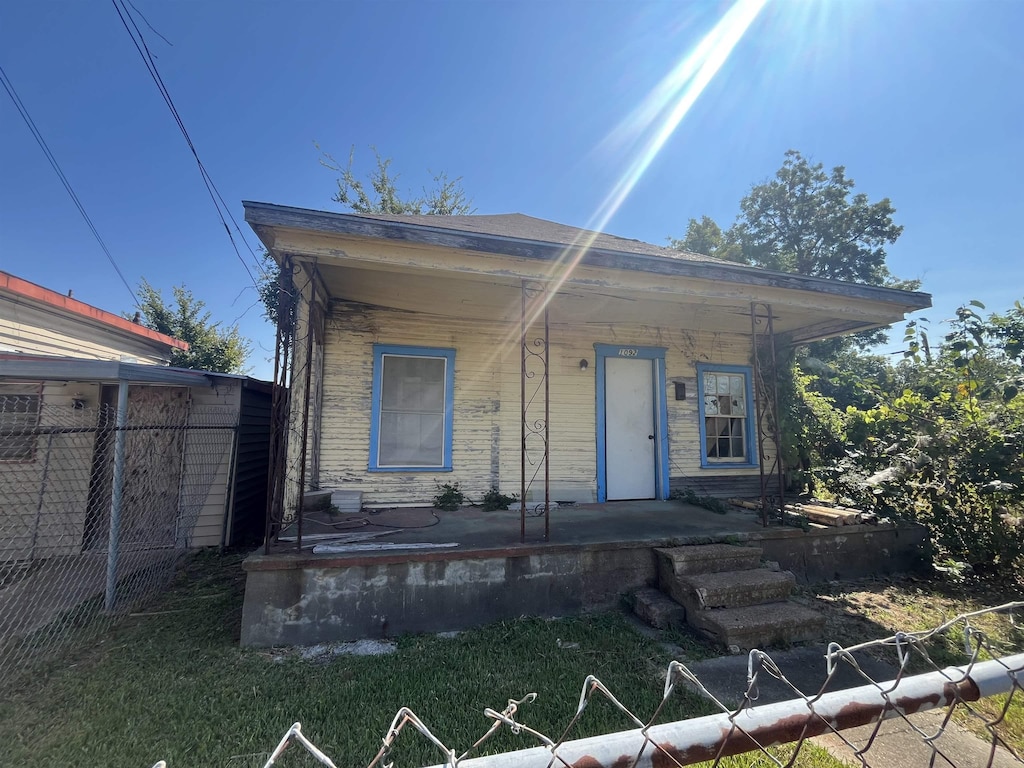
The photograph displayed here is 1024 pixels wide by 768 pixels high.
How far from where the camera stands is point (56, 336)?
6.89 meters

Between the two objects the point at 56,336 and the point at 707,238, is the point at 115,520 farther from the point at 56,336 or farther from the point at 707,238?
the point at 707,238

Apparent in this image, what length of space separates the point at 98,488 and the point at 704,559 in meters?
7.12

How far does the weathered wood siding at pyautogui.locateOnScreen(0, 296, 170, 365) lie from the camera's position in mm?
6126

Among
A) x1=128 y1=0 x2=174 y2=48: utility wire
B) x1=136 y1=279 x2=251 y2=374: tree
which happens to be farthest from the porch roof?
x1=136 y1=279 x2=251 y2=374: tree

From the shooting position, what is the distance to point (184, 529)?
18.3 feet

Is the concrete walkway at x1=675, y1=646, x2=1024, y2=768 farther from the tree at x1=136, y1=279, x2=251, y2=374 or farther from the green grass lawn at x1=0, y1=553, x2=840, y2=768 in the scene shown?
the tree at x1=136, y1=279, x2=251, y2=374

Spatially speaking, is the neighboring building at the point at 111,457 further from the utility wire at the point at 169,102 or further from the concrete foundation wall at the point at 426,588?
the utility wire at the point at 169,102

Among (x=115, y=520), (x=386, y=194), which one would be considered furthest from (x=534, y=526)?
(x=386, y=194)

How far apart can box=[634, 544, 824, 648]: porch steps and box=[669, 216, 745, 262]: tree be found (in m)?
19.7

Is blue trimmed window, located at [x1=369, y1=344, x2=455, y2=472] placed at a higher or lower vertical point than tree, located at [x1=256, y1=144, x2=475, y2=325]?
lower

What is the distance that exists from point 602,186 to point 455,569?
288 inches

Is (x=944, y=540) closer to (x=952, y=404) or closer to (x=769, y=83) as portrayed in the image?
(x=952, y=404)

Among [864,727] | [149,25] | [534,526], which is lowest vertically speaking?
[864,727]

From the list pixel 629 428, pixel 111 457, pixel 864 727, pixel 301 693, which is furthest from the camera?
pixel 629 428
